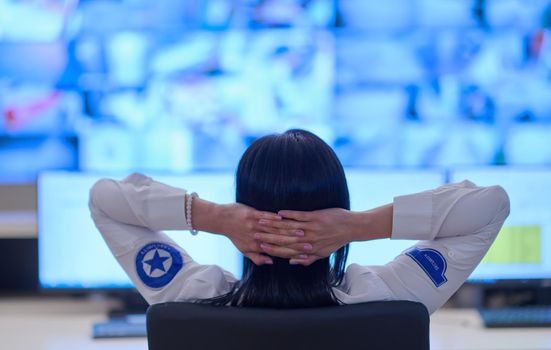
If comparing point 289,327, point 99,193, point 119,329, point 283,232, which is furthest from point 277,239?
point 119,329

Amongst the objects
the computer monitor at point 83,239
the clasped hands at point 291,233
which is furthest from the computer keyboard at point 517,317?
the clasped hands at point 291,233

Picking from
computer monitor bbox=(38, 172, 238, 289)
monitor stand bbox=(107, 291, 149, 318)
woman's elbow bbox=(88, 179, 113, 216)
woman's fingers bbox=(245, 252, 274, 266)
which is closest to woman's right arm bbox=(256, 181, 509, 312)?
woman's fingers bbox=(245, 252, 274, 266)

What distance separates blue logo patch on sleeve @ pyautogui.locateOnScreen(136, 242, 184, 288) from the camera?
123 cm

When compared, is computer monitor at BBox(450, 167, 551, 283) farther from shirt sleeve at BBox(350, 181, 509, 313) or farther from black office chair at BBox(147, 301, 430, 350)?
black office chair at BBox(147, 301, 430, 350)

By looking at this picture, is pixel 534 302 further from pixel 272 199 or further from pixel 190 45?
pixel 190 45

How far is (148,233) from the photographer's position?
128cm

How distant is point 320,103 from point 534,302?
1051mm

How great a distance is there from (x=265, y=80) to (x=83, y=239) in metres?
1.03

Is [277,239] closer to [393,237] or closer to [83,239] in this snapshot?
[393,237]

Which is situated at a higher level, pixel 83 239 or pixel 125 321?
pixel 83 239

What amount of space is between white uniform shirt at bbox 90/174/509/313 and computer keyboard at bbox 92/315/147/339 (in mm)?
502

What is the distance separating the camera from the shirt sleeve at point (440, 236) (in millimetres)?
1162

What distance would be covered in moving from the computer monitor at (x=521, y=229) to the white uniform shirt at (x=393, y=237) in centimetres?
67

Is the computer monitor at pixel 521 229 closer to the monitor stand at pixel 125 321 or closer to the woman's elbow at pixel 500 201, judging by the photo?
the woman's elbow at pixel 500 201
